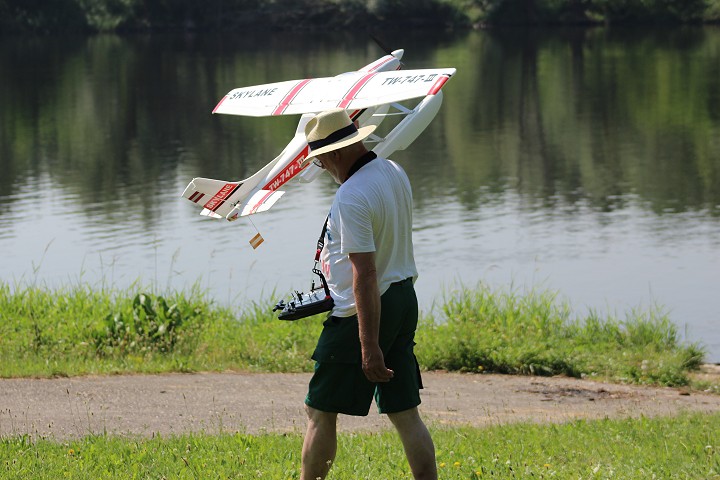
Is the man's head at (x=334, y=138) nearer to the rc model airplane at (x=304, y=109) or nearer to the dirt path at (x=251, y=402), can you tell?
the rc model airplane at (x=304, y=109)

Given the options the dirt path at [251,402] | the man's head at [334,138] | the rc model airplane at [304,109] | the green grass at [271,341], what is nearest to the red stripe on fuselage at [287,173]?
the rc model airplane at [304,109]

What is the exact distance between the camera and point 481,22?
7675cm

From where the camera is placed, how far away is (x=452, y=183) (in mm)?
22922

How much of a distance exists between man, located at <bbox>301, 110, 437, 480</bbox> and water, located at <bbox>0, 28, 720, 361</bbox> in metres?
7.72

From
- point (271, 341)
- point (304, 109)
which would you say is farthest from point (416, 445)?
point (271, 341)

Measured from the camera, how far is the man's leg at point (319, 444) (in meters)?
4.88

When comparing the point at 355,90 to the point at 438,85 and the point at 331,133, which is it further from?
the point at 331,133

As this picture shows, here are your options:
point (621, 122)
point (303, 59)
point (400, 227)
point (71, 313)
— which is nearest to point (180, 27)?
point (303, 59)

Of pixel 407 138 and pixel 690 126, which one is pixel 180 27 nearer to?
pixel 690 126

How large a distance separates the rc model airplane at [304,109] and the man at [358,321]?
217 centimetres

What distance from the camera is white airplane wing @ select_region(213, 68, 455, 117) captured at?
7223 millimetres

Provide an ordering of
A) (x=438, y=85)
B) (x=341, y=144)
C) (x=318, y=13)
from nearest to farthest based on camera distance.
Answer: (x=341, y=144)
(x=438, y=85)
(x=318, y=13)

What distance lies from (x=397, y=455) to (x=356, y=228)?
187cm

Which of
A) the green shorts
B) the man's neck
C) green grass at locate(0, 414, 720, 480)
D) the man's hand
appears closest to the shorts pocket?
the green shorts
